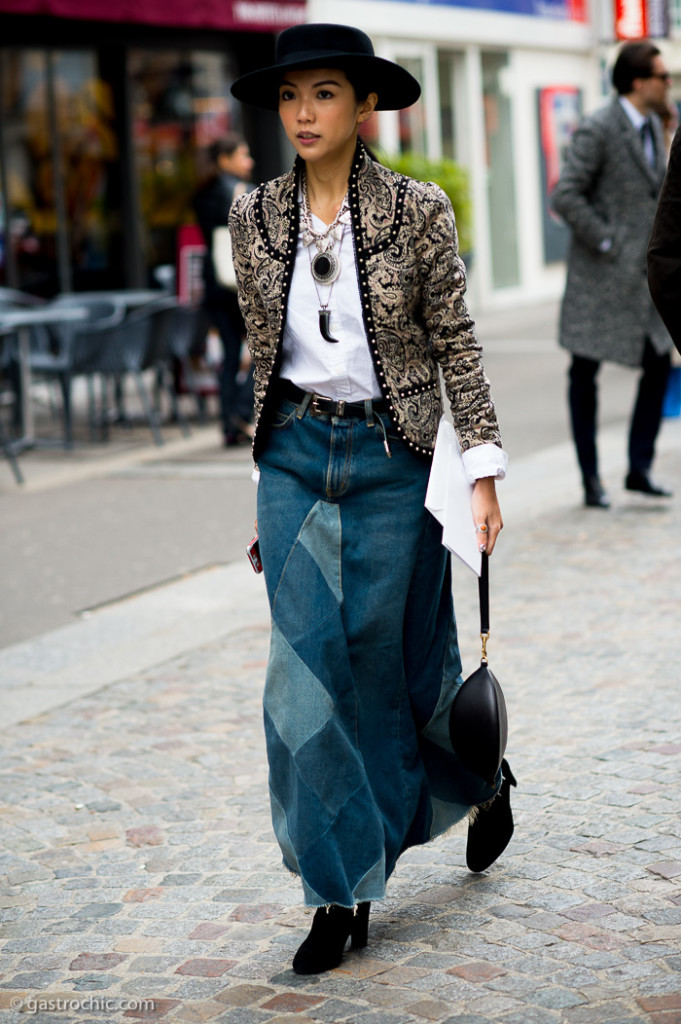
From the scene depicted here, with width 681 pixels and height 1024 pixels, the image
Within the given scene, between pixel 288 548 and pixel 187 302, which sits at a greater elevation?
pixel 187 302

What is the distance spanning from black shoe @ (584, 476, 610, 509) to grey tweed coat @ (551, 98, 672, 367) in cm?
66

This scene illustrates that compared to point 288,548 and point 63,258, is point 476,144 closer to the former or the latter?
point 63,258

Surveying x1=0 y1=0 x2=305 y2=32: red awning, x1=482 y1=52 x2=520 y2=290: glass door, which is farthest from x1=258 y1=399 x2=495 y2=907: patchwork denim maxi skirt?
x1=482 y1=52 x2=520 y2=290: glass door

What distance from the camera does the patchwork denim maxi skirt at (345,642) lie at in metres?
3.10

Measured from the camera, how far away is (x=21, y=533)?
8.12m

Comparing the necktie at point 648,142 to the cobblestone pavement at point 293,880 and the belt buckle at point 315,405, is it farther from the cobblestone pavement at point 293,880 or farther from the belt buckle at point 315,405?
the belt buckle at point 315,405

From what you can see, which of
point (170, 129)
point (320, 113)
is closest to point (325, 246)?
point (320, 113)

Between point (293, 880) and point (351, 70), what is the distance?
1855mm

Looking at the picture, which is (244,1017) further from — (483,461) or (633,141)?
(633,141)

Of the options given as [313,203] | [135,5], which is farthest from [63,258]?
[313,203]

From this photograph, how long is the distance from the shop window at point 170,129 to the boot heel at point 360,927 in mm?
12834

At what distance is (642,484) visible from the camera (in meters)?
7.73

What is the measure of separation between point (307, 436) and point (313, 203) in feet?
1.59

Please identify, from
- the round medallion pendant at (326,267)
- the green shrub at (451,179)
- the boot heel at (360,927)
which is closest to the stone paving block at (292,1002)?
the boot heel at (360,927)
